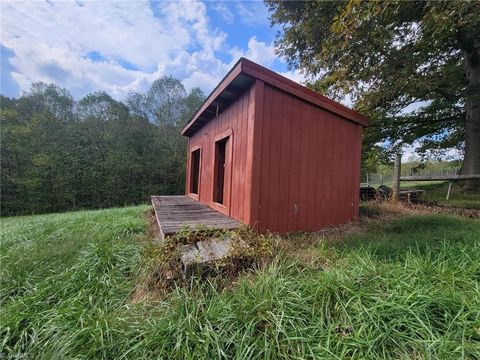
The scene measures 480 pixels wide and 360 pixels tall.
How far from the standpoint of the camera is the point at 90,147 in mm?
14961

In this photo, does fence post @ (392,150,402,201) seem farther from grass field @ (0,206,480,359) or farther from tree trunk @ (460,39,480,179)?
grass field @ (0,206,480,359)

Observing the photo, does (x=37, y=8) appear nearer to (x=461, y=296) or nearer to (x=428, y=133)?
(x=461, y=296)

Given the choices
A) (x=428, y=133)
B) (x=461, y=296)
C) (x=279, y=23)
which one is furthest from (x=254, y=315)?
(x=428, y=133)

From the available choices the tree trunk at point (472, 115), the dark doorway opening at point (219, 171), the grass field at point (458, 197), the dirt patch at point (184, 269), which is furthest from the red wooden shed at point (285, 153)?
the tree trunk at point (472, 115)

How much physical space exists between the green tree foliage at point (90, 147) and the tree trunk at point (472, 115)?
1519 centimetres

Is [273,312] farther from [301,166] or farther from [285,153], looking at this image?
[301,166]

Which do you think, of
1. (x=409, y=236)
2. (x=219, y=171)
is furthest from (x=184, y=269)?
(x=219, y=171)

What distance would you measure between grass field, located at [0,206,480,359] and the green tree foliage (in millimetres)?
14085

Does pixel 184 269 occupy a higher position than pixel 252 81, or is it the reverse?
pixel 252 81

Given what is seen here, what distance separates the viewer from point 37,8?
4.77 m

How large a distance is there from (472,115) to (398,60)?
3.75 m

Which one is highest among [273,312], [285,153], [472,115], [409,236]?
[472,115]

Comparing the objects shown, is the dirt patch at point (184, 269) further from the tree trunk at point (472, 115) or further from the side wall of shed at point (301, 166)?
the tree trunk at point (472, 115)

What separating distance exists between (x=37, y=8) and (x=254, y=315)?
6.77 metres
